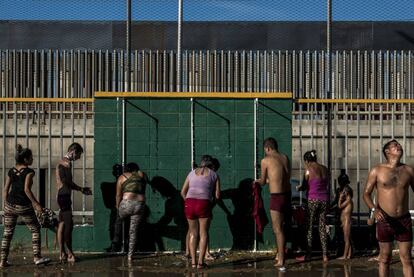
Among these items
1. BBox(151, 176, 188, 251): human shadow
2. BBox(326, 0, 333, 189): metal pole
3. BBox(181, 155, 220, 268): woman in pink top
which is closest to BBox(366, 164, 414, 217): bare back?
BBox(181, 155, 220, 268): woman in pink top

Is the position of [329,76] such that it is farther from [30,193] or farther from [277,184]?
[30,193]

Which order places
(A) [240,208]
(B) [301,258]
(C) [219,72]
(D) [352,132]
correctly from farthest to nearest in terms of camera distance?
(C) [219,72] → (D) [352,132] → (A) [240,208] → (B) [301,258]

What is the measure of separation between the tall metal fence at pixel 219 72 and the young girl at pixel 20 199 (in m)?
5.96

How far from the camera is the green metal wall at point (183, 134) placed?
11.3m

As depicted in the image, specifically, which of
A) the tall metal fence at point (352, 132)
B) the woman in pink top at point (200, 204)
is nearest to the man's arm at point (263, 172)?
the woman in pink top at point (200, 204)

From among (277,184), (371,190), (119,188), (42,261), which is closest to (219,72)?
(119,188)

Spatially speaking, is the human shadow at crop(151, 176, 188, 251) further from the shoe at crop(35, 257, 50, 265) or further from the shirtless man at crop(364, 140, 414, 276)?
the shirtless man at crop(364, 140, 414, 276)

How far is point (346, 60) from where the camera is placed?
1627cm

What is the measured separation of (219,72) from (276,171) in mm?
6600

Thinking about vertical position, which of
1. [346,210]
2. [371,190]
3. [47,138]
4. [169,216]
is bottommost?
[169,216]

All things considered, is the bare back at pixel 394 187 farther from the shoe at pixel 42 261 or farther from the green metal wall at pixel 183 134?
the shoe at pixel 42 261

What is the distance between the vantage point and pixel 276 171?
1029 cm

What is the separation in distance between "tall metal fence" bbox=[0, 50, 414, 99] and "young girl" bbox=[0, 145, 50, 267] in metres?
5.96

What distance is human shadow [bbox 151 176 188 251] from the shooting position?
11297 mm
